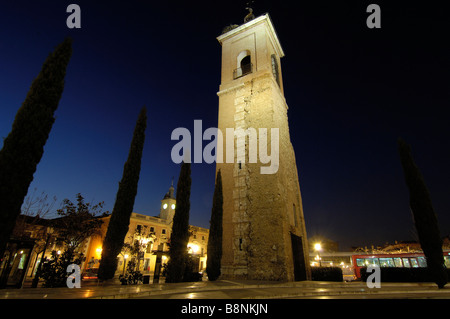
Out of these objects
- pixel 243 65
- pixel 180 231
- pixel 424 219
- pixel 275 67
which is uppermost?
pixel 275 67

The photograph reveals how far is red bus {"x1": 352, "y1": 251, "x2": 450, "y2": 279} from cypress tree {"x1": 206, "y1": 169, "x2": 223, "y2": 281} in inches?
441

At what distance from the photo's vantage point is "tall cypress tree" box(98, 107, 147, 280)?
28.3 feet

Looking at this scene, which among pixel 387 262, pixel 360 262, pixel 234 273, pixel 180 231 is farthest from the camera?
pixel 360 262

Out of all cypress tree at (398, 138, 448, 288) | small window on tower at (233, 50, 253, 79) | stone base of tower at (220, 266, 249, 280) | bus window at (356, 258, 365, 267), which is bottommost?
stone base of tower at (220, 266, 249, 280)

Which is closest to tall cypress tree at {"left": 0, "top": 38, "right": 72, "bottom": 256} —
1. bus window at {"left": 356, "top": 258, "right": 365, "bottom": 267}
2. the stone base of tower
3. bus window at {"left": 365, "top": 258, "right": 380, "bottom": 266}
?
the stone base of tower

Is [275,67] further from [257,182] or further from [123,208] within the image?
[123,208]

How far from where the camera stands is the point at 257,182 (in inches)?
490

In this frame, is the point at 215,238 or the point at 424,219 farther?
the point at 215,238

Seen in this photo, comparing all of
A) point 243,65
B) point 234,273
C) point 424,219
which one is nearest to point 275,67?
point 243,65

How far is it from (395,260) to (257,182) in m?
10.8

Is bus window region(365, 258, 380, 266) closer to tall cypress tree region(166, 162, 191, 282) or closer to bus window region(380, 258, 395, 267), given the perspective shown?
bus window region(380, 258, 395, 267)

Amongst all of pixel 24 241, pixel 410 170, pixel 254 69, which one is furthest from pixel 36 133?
pixel 410 170
